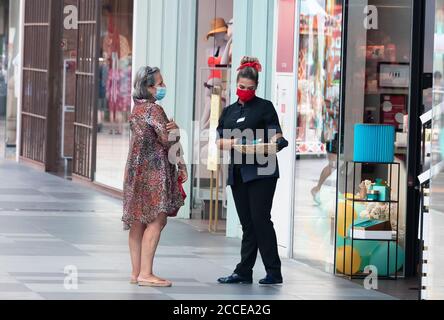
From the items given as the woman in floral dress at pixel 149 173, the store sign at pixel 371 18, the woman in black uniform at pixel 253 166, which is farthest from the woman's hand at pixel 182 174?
the store sign at pixel 371 18

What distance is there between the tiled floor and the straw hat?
2.51m

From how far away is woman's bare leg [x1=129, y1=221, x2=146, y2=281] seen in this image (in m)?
10.7

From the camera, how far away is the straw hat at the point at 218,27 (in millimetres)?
16703

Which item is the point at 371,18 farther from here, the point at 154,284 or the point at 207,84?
the point at 207,84

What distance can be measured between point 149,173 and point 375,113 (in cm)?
269

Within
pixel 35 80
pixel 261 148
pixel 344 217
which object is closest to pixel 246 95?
pixel 261 148

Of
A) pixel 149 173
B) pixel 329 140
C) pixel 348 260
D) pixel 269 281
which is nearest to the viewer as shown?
pixel 149 173

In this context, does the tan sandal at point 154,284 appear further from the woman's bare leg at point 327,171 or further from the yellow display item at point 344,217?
the woman's bare leg at point 327,171

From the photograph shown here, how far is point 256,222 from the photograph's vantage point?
1100cm

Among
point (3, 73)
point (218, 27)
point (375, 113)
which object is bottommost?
point (375, 113)

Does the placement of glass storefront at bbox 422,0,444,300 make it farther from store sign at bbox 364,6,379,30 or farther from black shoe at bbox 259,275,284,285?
store sign at bbox 364,6,379,30

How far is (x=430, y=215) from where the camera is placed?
9312 millimetres

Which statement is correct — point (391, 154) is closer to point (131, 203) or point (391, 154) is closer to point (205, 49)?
point (131, 203)

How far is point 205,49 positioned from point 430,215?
7.98m
